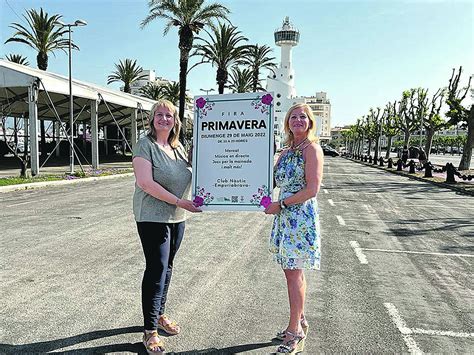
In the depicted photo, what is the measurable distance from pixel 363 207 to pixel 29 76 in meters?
16.5

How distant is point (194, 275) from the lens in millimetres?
5523

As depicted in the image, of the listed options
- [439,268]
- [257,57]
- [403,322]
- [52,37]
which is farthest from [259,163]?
[257,57]

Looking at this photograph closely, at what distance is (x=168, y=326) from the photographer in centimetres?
383

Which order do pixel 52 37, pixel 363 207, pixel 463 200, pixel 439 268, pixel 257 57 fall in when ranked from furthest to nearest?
1. pixel 257 57
2. pixel 52 37
3. pixel 463 200
4. pixel 363 207
5. pixel 439 268

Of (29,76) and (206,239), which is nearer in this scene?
(206,239)

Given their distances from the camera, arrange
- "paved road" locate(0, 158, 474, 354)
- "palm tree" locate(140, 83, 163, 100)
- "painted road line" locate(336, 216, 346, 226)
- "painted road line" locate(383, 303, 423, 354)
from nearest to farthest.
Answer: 1. "painted road line" locate(383, 303, 423, 354)
2. "paved road" locate(0, 158, 474, 354)
3. "painted road line" locate(336, 216, 346, 226)
4. "palm tree" locate(140, 83, 163, 100)

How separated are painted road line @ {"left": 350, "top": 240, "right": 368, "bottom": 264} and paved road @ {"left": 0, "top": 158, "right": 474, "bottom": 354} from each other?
1.9 inches

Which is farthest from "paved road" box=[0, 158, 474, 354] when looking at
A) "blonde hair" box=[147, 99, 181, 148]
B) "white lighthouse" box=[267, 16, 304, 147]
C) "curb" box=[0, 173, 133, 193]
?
"white lighthouse" box=[267, 16, 304, 147]

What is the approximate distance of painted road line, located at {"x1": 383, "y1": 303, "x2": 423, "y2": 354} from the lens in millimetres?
3650

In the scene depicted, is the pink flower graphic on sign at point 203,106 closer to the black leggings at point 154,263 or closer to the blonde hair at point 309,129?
the blonde hair at point 309,129

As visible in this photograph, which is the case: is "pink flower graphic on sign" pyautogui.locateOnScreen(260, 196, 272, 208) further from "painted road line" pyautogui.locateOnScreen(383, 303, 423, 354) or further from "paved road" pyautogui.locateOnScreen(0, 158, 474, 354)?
"painted road line" pyautogui.locateOnScreen(383, 303, 423, 354)

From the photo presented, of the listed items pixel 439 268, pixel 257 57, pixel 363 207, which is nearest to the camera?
pixel 439 268

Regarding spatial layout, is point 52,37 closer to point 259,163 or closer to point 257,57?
point 257,57

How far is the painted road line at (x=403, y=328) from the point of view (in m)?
3.65
